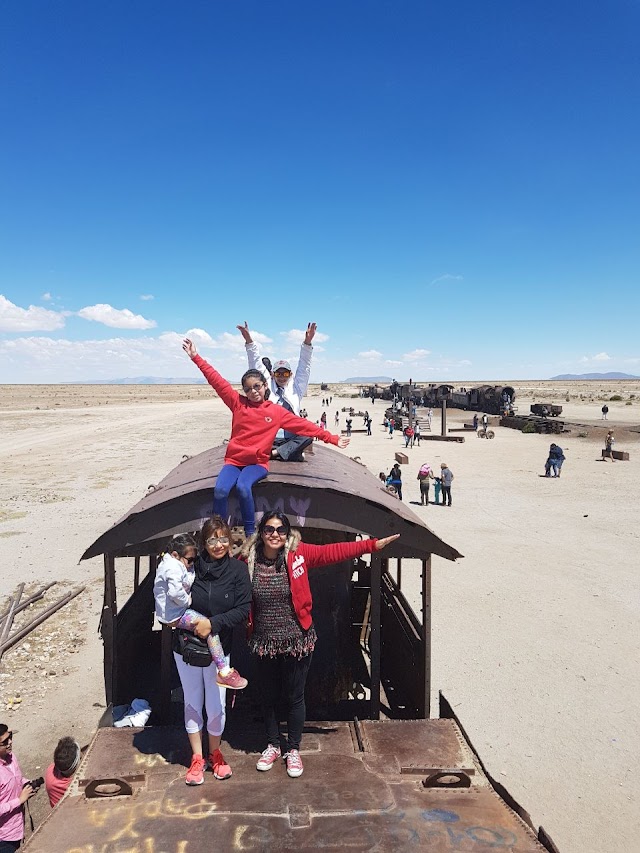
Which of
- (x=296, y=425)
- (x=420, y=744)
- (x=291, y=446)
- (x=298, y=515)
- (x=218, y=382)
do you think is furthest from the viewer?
(x=291, y=446)

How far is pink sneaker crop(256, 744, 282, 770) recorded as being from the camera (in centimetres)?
403

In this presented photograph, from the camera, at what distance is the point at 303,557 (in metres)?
4.10

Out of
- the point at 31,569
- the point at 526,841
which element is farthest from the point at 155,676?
the point at 31,569

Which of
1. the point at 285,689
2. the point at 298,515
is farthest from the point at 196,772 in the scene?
the point at 298,515

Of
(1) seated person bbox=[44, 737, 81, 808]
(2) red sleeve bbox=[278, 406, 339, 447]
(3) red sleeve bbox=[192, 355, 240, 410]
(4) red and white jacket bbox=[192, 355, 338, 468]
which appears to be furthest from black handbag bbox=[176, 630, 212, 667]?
(3) red sleeve bbox=[192, 355, 240, 410]

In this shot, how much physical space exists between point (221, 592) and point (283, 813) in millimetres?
1482

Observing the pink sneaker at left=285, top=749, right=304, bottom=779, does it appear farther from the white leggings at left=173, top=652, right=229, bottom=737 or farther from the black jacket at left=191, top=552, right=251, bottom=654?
the black jacket at left=191, top=552, right=251, bottom=654

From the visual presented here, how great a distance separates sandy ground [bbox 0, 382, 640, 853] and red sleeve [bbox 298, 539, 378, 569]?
421 centimetres

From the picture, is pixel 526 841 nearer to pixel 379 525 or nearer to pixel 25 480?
pixel 379 525

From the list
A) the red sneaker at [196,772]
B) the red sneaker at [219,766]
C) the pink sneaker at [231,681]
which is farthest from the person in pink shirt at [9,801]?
the pink sneaker at [231,681]

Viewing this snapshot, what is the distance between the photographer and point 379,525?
4.81 meters

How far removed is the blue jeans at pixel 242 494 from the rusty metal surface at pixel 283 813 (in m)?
1.87

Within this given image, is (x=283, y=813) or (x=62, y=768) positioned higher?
(x=283, y=813)

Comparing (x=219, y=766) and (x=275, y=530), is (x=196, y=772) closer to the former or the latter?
(x=219, y=766)
